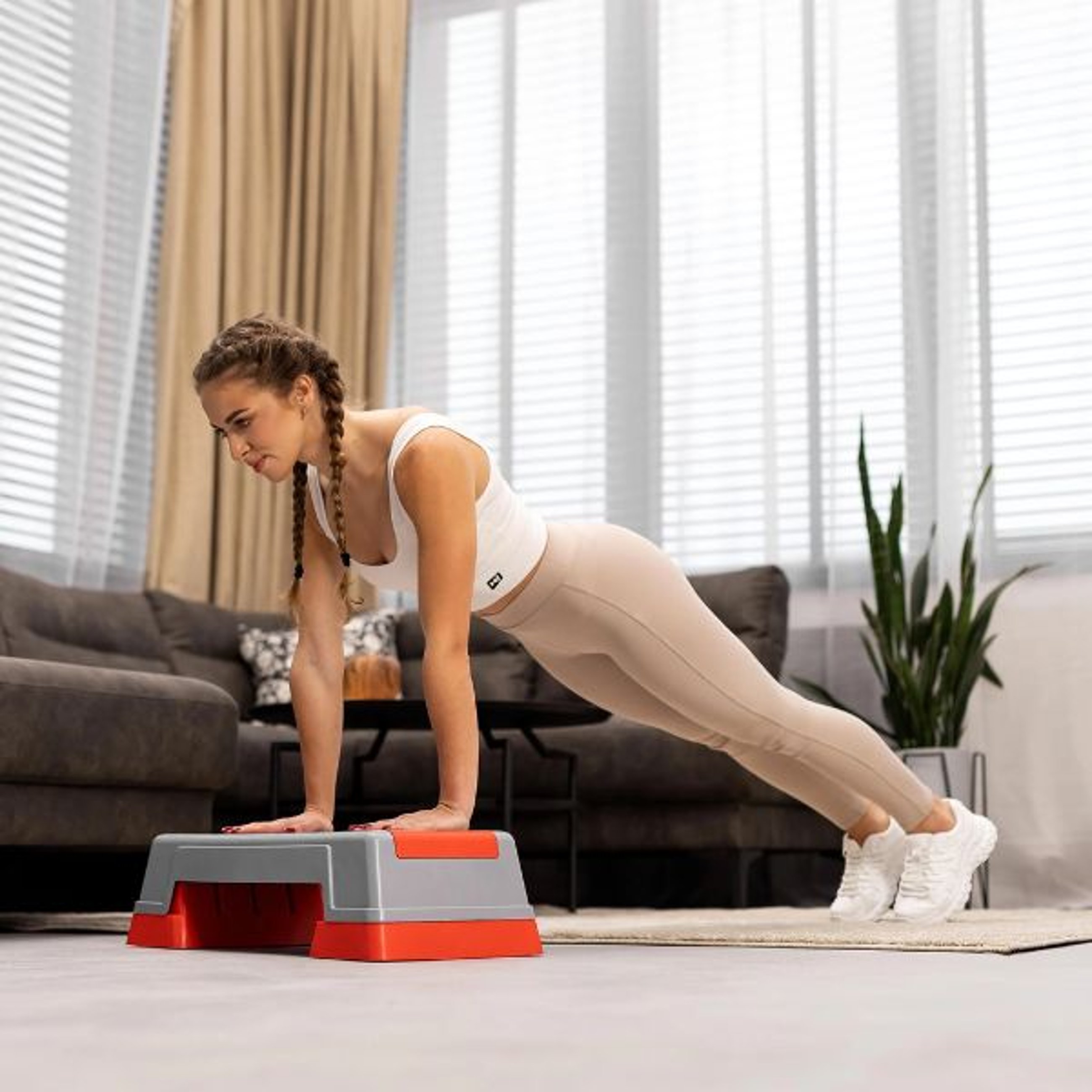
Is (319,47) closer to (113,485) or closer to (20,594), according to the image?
(113,485)

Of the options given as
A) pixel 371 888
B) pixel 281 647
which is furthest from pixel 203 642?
pixel 371 888

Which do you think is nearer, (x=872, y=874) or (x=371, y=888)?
(x=371, y=888)

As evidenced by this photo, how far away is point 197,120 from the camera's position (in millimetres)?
5461

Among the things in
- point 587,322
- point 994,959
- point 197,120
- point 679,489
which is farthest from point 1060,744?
point 197,120

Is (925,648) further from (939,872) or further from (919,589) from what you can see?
(939,872)

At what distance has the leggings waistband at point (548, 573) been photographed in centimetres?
247

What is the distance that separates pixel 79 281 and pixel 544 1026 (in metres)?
4.14

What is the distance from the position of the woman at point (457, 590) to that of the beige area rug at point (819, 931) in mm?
278

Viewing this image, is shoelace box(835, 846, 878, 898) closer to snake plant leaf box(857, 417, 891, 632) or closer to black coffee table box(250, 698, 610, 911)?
black coffee table box(250, 698, 610, 911)

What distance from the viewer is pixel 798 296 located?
17.2 ft

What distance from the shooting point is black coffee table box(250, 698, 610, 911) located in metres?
3.62

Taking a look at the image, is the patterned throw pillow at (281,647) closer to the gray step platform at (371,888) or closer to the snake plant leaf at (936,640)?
the snake plant leaf at (936,640)

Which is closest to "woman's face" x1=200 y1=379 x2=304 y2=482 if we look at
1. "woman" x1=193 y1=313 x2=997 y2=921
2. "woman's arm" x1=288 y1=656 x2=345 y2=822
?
"woman" x1=193 y1=313 x2=997 y2=921

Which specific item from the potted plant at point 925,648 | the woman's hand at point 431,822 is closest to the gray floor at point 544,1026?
the woman's hand at point 431,822
